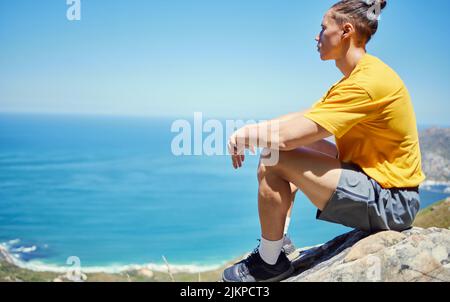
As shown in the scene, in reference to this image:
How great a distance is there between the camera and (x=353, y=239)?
3.67 meters

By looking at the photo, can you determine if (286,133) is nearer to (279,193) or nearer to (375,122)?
(279,193)

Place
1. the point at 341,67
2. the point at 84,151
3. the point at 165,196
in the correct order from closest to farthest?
the point at 341,67
the point at 165,196
the point at 84,151

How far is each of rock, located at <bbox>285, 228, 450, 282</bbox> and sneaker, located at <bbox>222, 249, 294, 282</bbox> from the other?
0.45ft

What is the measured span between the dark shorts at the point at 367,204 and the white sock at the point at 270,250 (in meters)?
0.40

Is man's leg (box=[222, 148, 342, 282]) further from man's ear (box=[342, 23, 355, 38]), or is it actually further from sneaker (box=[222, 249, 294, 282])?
man's ear (box=[342, 23, 355, 38])

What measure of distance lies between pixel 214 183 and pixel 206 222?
47201 millimetres

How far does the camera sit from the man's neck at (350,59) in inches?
131

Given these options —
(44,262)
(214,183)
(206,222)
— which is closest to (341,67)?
(44,262)

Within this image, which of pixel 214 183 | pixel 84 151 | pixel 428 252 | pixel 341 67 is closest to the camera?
pixel 428 252

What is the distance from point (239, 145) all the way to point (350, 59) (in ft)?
3.65

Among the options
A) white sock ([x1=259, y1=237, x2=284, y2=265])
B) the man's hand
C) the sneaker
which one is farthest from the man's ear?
the sneaker

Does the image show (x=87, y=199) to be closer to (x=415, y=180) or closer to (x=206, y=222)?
(x=206, y=222)

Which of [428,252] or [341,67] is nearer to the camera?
[428,252]
